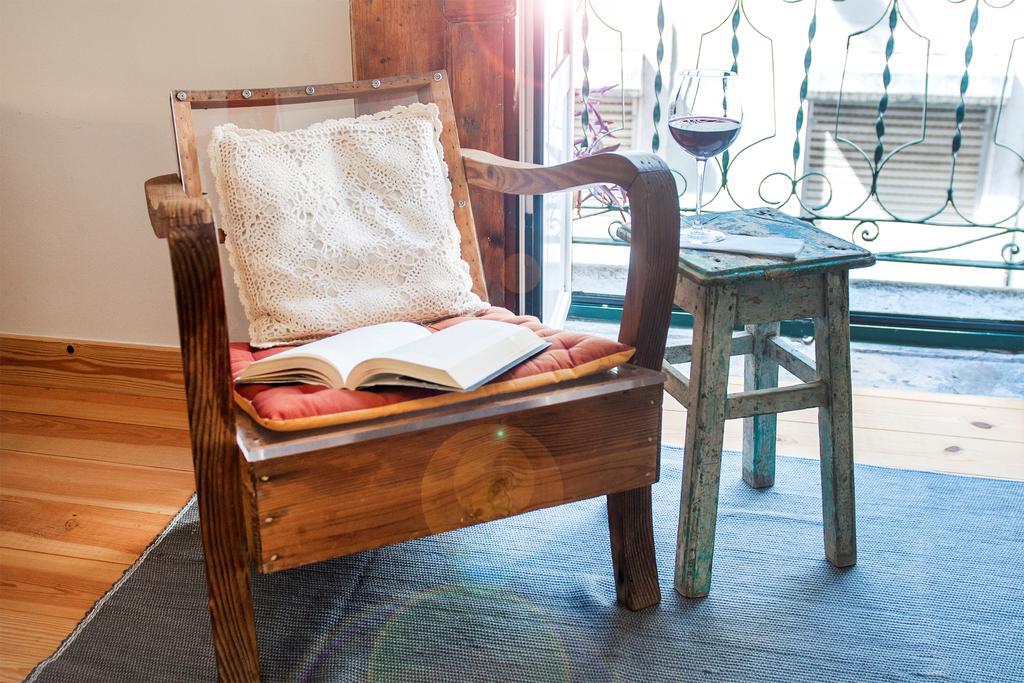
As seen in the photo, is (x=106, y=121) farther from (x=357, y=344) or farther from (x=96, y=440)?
(x=357, y=344)

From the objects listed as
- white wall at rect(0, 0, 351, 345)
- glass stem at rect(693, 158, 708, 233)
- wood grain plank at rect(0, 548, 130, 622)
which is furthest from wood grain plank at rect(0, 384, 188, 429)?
glass stem at rect(693, 158, 708, 233)

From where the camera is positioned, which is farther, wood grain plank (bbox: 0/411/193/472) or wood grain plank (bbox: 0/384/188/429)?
wood grain plank (bbox: 0/384/188/429)

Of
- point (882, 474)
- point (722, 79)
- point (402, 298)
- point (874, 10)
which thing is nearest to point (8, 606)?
point (402, 298)

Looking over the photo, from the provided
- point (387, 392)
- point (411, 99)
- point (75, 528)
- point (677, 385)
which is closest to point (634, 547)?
point (677, 385)

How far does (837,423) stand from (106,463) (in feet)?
4.29

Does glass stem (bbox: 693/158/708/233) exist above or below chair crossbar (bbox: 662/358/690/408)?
above

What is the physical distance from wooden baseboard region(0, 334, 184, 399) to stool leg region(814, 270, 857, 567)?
133 cm

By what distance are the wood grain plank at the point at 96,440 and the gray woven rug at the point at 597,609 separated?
23 cm

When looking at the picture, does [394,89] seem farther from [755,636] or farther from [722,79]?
[755,636]

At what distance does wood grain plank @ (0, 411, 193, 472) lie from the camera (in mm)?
1763

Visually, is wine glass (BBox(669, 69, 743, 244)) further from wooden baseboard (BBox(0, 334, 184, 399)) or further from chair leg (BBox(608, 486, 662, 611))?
wooden baseboard (BBox(0, 334, 184, 399))

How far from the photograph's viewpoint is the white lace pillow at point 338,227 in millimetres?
1283

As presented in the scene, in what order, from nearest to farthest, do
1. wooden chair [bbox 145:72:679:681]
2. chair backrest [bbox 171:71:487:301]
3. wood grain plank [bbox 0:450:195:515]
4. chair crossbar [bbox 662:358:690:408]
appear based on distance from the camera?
wooden chair [bbox 145:72:679:681]
chair crossbar [bbox 662:358:690:408]
chair backrest [bbox 171:71:487:301]
wood grain plank [bbox 0:450:195:515]

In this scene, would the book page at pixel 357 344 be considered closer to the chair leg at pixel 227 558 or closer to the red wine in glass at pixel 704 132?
the chair leg at pixel 227 558
